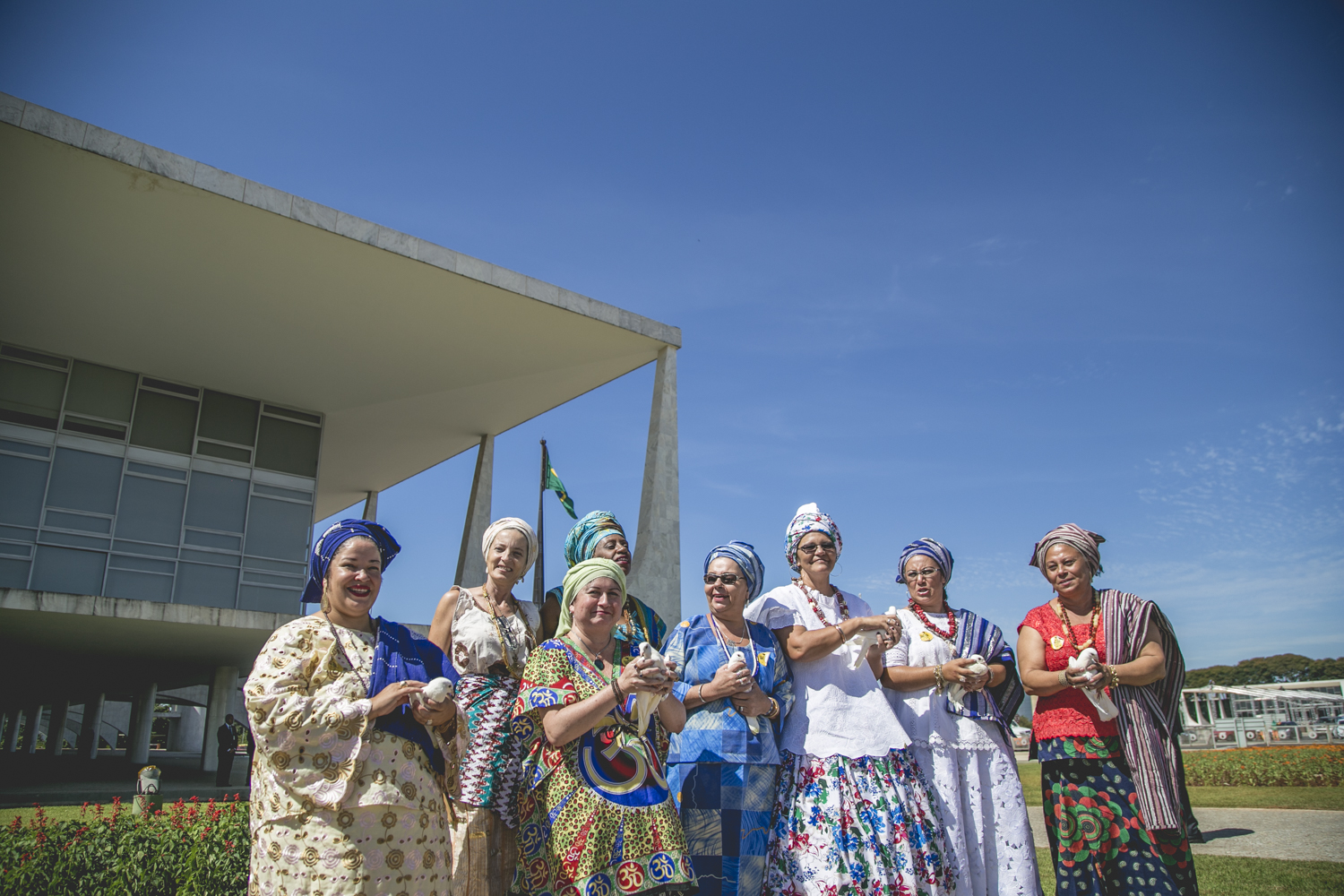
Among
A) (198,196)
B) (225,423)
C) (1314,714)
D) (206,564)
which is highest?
(198,196)

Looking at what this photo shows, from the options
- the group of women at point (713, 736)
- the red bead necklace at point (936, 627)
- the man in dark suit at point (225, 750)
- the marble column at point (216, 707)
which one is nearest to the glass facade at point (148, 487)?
the man in dark suit at point (225, 750)

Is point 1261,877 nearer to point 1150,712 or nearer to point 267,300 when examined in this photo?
point 1150,712

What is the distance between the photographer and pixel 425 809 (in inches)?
104

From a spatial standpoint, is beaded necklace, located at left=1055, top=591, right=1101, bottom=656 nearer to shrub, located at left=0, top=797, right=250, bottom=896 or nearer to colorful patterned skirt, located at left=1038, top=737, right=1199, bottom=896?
colorful patterned skirt, located at left=1038, top=737, right=1199, bottom=896

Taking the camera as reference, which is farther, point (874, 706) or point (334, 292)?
point (334, 292)

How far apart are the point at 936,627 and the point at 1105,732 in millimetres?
809

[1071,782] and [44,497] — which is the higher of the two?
[44,497]

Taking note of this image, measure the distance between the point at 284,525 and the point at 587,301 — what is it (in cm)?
725

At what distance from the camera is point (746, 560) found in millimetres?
3582

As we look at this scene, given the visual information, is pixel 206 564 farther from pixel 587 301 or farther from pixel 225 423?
pixel 587 301

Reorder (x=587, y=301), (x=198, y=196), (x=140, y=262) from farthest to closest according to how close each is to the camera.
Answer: (x=587, y=301)
(x=140, y=262)
(x=198, y=196)

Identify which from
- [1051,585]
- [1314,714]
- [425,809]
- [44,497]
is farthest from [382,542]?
[1314,714]

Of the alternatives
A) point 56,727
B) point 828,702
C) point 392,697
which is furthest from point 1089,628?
point 56,727

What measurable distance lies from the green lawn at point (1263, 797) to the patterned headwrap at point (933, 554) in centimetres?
792
